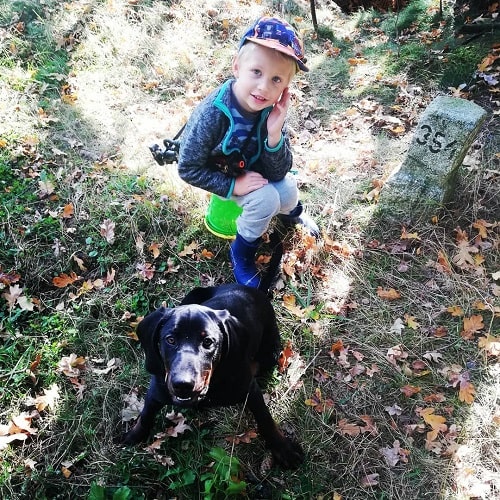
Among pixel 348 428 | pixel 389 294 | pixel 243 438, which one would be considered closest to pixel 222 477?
pixel 243 438

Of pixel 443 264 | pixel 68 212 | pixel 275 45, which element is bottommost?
pixel 68 212

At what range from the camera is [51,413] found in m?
2.84

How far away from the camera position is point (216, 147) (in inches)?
116

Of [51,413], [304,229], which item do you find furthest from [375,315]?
[51,413]

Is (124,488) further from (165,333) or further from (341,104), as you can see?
(341,104)

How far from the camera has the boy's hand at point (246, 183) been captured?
3.06 meters

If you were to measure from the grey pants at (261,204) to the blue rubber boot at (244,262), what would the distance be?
10 centimetres

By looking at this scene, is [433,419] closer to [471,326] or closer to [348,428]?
[348,428]

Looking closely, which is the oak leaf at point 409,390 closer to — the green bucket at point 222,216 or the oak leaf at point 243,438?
the oak leaf at point 243,438

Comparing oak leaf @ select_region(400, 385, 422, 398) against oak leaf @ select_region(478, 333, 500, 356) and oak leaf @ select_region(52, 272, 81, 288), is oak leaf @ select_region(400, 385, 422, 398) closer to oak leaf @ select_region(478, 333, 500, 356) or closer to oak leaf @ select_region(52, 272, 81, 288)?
oak leaf @ select_region(478, 333, 500, 356)

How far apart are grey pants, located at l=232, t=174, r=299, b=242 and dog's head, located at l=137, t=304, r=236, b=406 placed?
3.40 ft

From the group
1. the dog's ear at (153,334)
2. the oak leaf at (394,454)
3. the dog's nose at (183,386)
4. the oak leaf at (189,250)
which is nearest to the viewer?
the dog's nose at (183,386)

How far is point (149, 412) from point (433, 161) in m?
2.96

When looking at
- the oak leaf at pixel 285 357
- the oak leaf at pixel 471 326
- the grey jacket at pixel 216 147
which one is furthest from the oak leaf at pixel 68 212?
the oak leaf at pixel 471 326
